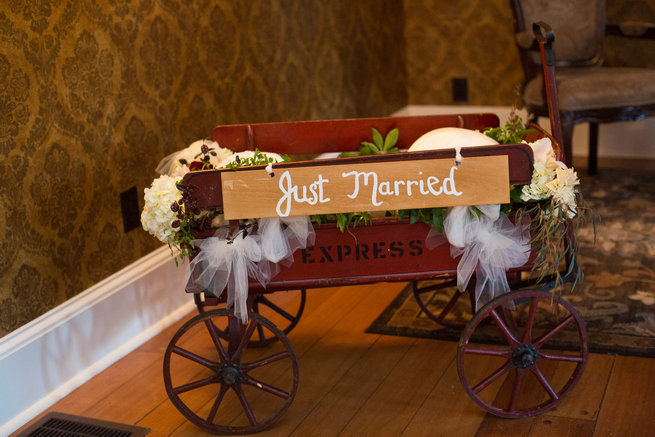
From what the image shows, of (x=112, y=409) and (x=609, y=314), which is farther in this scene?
(x=609, y=314)

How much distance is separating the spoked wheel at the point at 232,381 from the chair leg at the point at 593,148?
7.39 ft

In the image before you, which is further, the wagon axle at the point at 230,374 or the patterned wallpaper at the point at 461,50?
the patterned wallpaper at the point at 461,50

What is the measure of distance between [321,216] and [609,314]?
119cm

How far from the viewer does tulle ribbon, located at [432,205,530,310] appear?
1.92 m

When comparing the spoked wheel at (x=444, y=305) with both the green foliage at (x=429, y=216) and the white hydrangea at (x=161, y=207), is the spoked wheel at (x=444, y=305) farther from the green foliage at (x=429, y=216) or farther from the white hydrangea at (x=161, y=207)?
the white hydrangea at (x=161, y=207)

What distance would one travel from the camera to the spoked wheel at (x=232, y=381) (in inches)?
81.1

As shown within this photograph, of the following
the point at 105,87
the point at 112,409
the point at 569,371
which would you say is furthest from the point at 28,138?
the point at 569,371

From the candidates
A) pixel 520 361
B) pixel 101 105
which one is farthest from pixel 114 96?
pixel 520 361

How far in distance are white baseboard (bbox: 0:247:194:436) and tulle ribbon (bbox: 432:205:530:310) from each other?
1.21 meters

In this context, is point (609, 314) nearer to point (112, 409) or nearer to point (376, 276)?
point (376, 276)

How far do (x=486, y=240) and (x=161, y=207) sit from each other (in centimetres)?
79

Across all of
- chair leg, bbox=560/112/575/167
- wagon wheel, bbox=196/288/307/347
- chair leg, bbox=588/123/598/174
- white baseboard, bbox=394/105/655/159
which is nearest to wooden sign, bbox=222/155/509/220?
wagon wheel, bbox=196/288/307/347

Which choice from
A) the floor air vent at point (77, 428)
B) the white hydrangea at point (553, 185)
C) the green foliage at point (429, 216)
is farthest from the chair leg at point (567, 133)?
the floor air vent at point (77, 428)

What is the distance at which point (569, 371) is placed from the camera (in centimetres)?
232
